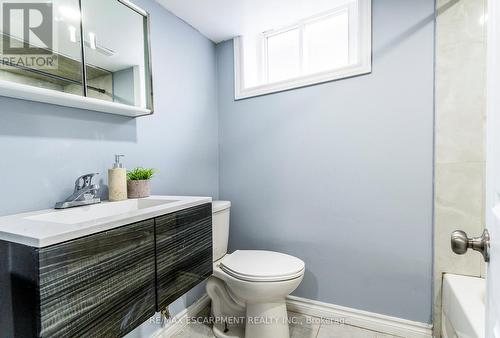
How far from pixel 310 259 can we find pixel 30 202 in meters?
1.51

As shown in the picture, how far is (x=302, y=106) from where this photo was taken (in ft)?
5.47

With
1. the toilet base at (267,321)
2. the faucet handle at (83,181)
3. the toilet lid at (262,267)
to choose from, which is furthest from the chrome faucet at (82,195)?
the toilet base at (267,321)

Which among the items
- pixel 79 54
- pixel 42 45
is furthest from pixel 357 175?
pixel 42 45

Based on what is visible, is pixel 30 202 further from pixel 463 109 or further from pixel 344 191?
pixel 463 109

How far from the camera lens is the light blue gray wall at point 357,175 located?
1366 mm

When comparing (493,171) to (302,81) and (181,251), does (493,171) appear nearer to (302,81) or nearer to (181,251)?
(181,251)

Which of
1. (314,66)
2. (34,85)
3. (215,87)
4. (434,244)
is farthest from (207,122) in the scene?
(434,244)

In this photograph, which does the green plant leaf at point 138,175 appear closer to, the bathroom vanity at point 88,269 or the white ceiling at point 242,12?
the bathroom vanity at point 88,269

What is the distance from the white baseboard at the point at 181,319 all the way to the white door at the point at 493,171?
1.50 metres

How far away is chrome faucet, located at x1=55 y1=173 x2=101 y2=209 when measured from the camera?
996 mm

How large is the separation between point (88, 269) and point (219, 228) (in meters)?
0.99

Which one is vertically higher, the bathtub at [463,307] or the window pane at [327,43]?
the window pane at [327,43]
